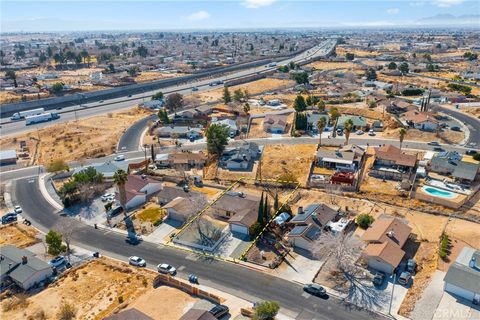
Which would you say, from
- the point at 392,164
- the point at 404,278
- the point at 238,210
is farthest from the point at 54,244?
the point at 392,164

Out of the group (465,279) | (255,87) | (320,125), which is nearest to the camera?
(465,279)

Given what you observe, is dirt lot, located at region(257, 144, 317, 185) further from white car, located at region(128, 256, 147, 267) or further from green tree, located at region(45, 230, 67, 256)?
green tree, located at region(45, 230, 67, 256)

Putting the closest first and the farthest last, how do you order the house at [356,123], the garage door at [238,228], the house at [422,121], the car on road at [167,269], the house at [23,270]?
the house at [23,270] < the car on road at [167,269] < the garage door at [238,228] < the house at [422,121] < the house at [356,123]

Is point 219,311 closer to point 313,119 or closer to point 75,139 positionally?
point 313,119

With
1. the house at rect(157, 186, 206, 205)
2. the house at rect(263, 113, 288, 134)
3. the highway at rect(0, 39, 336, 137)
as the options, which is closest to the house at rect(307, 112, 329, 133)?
the house at rect(263, 113, 288, 134)

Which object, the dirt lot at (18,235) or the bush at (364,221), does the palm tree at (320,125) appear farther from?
the dirt lot at (18,235)

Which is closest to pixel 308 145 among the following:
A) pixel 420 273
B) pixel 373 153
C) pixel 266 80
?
pixel 373 153

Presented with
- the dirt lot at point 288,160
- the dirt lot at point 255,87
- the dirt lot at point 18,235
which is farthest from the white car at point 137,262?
the dirt lot at point 255,87
